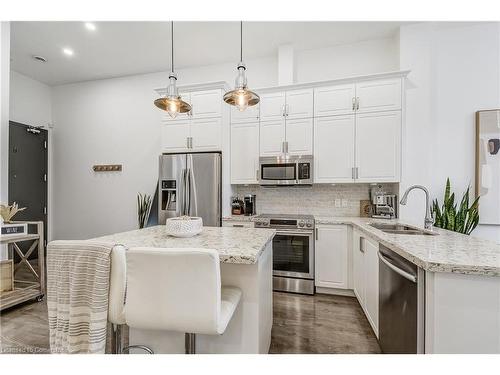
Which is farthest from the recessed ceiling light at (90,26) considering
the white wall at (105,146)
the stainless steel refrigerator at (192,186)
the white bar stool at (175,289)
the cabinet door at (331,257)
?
the cabinet door at (331,257)

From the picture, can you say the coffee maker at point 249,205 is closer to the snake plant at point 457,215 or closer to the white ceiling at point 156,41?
the white ceiling at point 156,41

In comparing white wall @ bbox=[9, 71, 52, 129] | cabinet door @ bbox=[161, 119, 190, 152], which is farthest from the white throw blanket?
white wall @ bbox=[9, 71, 52, 129]

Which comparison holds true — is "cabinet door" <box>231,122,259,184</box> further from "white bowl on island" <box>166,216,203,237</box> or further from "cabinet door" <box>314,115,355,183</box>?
"white bowl on island" <box>166,216,203,237</box>

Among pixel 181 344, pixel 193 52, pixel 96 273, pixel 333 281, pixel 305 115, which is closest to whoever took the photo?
pixel 96 273

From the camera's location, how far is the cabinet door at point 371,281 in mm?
1921

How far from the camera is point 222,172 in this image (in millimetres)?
3342

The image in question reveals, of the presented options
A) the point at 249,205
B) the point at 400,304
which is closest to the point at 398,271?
the point at 400,304

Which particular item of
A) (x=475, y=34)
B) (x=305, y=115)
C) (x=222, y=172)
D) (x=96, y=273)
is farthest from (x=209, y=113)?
(x=475, y=34)

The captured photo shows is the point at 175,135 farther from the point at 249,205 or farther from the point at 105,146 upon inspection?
the point at 105,146

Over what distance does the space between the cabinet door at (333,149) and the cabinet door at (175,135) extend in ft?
6.13

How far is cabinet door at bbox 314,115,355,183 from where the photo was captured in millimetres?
3112

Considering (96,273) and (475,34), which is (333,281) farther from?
(475,34)

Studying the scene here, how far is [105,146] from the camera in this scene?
4.43m

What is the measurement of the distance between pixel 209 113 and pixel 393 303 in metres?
3.03
